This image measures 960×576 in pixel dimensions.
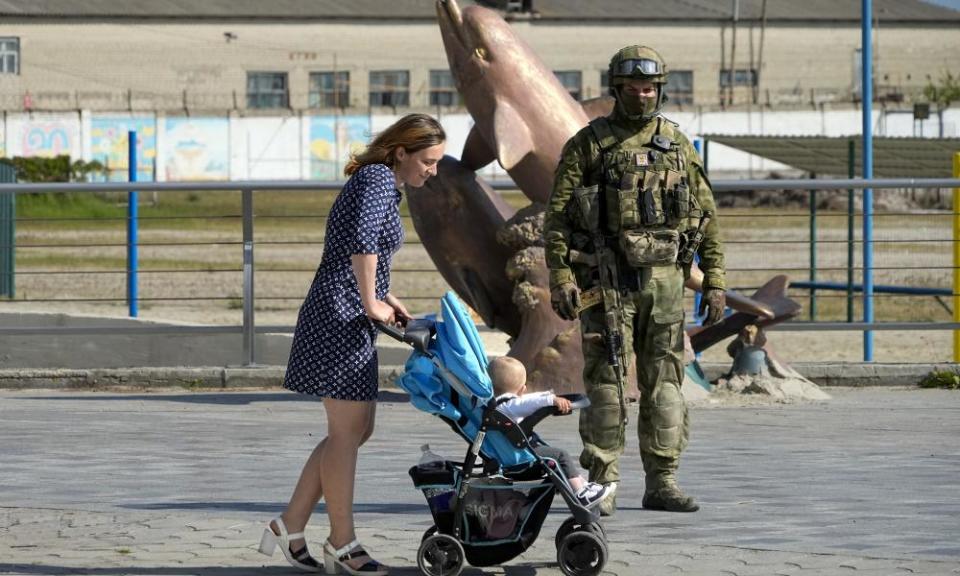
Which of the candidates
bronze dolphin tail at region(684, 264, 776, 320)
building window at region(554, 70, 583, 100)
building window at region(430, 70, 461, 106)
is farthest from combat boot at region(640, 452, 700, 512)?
building window at region(554, 70, 583, 100)

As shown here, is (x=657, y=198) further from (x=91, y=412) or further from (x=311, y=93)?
(x=311, y=93)

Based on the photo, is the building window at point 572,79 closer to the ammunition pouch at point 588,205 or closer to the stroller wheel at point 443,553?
the ammunition pouch at point 588,205

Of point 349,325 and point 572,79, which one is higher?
point 572,79

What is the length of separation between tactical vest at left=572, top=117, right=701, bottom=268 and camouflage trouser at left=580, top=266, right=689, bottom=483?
122 millimetres

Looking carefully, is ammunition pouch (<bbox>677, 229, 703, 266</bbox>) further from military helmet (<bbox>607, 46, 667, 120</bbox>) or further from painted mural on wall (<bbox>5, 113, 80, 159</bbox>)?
painted mural on wall (<bbox>5, 113, 80, 159</bbox>)

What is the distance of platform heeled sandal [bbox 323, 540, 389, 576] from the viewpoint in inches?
232

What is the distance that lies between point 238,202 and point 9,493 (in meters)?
32.4

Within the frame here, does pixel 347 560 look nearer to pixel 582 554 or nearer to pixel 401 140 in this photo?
pixel 582 554

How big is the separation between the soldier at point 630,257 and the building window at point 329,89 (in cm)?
5607

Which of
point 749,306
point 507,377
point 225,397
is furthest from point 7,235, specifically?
point 507,377

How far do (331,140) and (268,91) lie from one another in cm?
568

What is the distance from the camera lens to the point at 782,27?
68.4m

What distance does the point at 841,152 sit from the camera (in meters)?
18.3

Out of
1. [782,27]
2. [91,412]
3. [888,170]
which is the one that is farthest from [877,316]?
[782,27]
